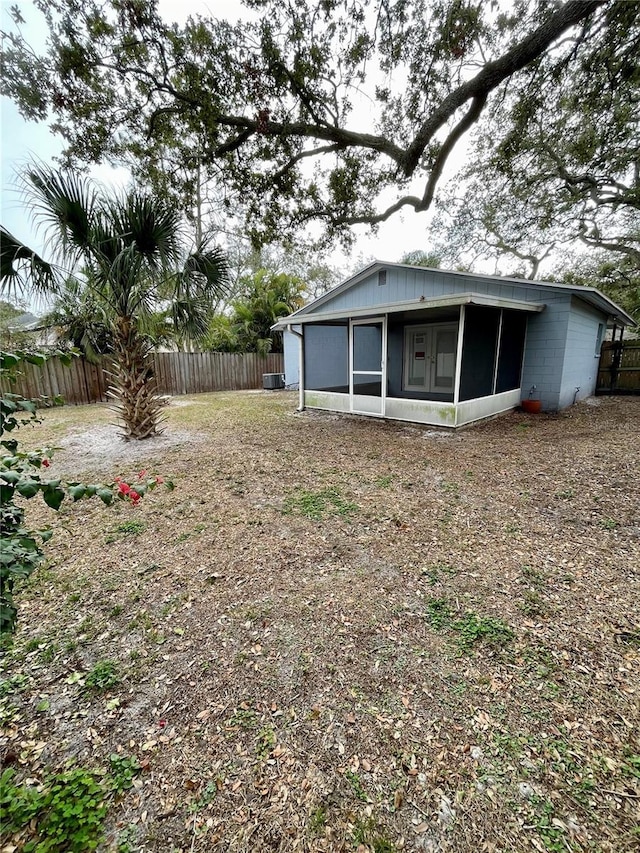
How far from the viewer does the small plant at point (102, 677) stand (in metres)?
1.82

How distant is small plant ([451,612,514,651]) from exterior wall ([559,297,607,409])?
795 cm

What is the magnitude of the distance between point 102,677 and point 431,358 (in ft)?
30.6

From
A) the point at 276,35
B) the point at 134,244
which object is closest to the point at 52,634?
the point at 134,244

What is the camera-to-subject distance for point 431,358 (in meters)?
9.61

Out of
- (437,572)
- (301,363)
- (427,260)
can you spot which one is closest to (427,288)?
(301,363)

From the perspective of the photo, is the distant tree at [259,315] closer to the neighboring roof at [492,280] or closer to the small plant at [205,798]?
the neighboring roof at [492,280]

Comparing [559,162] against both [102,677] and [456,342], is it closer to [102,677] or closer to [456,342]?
[456,342]

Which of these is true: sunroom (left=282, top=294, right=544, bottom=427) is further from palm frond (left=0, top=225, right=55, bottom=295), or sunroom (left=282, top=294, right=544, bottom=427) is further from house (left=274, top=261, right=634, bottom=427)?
palm frond (left=0, top=225, right=55, bottom=295)

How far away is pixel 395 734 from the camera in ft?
5.12

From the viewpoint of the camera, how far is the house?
7379 millimetres

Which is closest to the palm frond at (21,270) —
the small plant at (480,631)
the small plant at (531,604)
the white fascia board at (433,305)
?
the white fascia board at (433,305)

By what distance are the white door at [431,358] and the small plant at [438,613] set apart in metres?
7.68

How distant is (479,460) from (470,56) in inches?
246

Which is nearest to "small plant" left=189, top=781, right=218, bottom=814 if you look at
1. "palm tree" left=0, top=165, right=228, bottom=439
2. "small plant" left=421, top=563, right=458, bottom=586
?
"small plant" left=421, top=563, right=458, bottom=586
